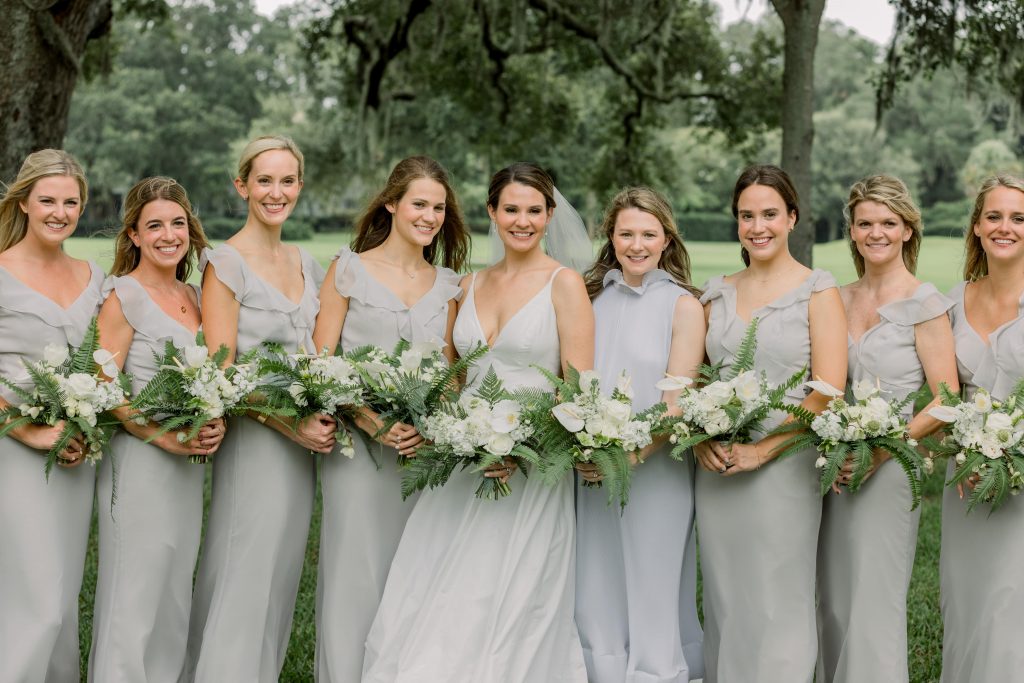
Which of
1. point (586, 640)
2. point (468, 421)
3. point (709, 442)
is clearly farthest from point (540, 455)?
point (586, 640)

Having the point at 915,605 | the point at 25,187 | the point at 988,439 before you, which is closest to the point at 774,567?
the point at 988,439

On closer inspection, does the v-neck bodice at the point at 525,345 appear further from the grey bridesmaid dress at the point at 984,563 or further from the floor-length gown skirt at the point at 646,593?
the grey bridesmaid dress at the point at 984,563

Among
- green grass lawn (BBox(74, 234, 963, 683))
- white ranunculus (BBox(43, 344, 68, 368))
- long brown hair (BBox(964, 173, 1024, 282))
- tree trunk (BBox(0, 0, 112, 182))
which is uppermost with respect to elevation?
tree trunk (BBox(0, 0, 112, 182))

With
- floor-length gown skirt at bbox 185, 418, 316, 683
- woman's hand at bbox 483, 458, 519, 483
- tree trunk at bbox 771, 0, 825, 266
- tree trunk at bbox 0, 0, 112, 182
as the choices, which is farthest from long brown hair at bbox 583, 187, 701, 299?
tree trunk at bbox 771, 0, 825, 266

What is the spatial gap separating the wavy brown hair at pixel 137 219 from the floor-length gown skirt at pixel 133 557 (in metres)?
0.90

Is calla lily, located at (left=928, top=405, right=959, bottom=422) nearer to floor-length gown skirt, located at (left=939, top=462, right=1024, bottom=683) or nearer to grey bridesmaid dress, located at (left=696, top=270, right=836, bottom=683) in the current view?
floor-length gown skirt, located at (left=939, top=462, right=1024, bottom=683)

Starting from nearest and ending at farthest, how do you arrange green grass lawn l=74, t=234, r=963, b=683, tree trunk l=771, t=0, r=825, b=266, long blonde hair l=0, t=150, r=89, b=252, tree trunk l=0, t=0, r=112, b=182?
long blonde hair l=0, t=150, r=89, b=252, green grass lawn l=74, t=234, r=963, b=683, tree trunk l=0, t=0, r=112, b=182, tree trunk l=771, t=0, r=825, b=266

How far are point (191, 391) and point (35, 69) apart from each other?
5.55 m

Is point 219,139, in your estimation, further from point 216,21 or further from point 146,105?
point 216,21

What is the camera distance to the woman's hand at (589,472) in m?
5.21

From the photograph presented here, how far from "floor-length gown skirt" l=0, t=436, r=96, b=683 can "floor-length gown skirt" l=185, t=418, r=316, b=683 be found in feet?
2.22

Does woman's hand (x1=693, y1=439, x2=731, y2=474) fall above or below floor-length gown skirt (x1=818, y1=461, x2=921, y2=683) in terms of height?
above

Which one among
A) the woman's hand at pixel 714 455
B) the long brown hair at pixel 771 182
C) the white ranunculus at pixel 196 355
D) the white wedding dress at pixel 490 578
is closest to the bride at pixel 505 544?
the white wedding dress at pixel 490 578

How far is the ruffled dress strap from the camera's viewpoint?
5258 mm
